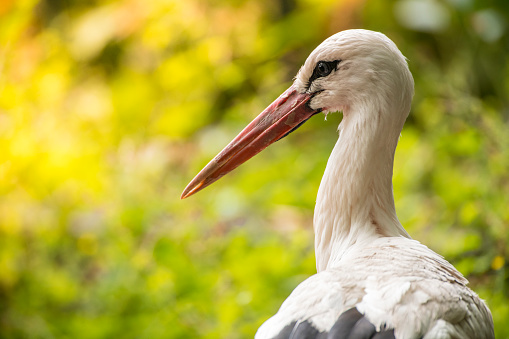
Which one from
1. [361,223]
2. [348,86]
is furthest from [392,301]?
[348,86]

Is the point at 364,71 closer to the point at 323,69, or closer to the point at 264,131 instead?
the point at 323,69

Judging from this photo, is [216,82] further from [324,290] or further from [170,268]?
[324,290]

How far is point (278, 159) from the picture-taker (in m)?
4.57

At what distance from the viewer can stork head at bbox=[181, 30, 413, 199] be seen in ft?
5.83

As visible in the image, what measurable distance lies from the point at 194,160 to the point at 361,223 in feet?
10.3

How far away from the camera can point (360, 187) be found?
183 cm

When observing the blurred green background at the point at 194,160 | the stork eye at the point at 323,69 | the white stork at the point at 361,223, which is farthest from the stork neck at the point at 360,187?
the blurred green background at the point at 194,160

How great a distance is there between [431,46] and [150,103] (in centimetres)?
273

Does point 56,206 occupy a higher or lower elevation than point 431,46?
higher

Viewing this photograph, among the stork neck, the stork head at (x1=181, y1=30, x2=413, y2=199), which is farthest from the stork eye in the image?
the stork neck

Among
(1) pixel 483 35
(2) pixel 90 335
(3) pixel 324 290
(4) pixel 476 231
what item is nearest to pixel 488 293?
(4) pixel 476 231

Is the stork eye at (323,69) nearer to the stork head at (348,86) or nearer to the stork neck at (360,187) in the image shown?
the stork head at (348,86)

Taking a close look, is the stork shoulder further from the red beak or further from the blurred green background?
the blurred green background

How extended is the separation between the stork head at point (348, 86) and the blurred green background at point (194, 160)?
108 centimetres
